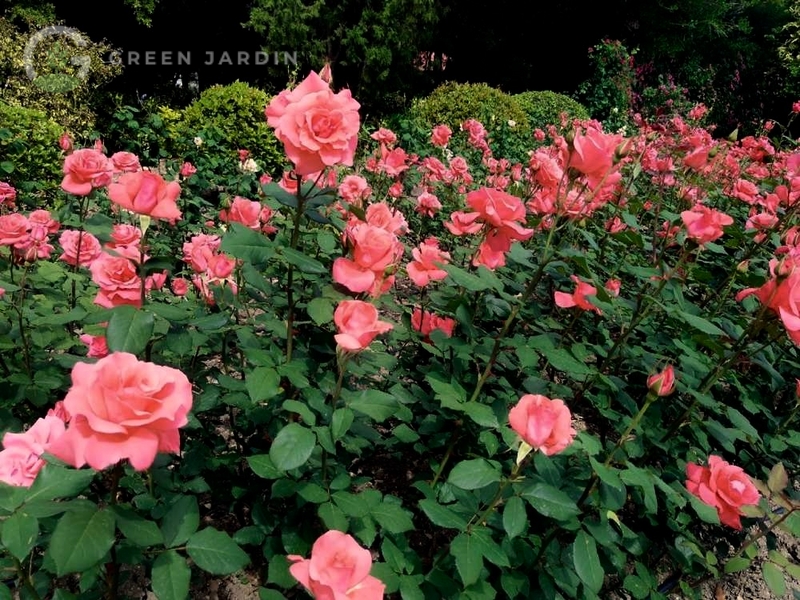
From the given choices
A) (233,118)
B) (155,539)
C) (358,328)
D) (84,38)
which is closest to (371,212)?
(358,328)

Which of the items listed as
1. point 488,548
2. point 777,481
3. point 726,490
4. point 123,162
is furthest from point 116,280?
point 777,481

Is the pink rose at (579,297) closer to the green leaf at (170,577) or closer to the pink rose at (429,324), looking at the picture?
the pink rose at (429,324)

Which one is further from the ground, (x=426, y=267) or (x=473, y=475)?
(x=426, y=267)

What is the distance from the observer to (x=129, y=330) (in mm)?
972

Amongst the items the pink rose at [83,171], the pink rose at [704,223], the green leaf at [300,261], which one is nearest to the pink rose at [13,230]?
the pink rose at [83,171]

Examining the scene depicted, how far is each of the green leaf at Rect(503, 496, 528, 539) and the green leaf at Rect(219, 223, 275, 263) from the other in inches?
25.7

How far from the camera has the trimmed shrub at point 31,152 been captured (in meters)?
3.47

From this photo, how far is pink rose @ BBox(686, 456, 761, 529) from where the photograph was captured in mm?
1245

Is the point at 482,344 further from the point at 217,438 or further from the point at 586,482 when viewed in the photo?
the point at 217,438

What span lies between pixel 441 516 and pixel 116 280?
0.79 meters

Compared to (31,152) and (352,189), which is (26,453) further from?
(31,152)

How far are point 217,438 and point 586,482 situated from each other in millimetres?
954

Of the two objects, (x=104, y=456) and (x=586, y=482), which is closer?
(x=104, y=456)

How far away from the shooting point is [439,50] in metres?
13.9
